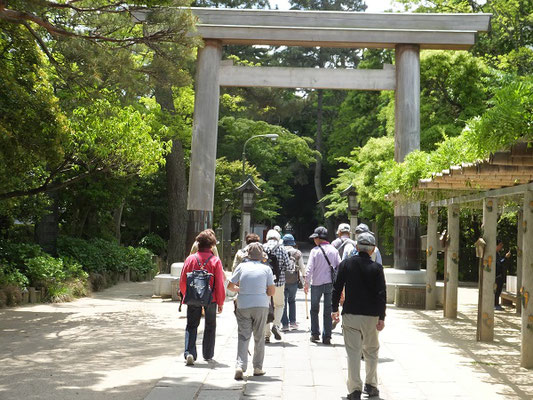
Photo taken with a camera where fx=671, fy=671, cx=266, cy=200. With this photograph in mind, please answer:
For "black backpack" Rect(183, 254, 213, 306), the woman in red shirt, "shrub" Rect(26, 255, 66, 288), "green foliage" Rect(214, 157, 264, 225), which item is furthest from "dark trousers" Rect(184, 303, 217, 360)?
"green foliage" Rect(214, 157, 264, 225)

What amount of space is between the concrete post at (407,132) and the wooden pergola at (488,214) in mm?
752

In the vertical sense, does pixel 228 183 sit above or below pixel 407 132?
above

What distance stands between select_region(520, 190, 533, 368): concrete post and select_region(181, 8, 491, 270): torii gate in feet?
21.7

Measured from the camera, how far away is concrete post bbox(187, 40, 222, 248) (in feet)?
51.5

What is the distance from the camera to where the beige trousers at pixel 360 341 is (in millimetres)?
6586

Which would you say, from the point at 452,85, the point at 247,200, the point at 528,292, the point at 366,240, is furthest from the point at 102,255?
the point at 366,240

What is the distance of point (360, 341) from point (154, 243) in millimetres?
25481

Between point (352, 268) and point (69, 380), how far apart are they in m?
3.38

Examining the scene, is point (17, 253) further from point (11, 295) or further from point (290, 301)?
point (290, 301)

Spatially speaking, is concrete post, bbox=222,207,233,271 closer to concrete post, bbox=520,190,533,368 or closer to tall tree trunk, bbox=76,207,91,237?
tall tree trunk, bbox=76,207,91,237

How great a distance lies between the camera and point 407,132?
15.7 metres

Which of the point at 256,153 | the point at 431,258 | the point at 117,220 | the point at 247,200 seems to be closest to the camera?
the point at 431,258

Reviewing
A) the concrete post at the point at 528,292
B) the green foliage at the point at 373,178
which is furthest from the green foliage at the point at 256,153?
the concrete post at the point at 528,292

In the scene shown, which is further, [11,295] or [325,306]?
[11,295]
